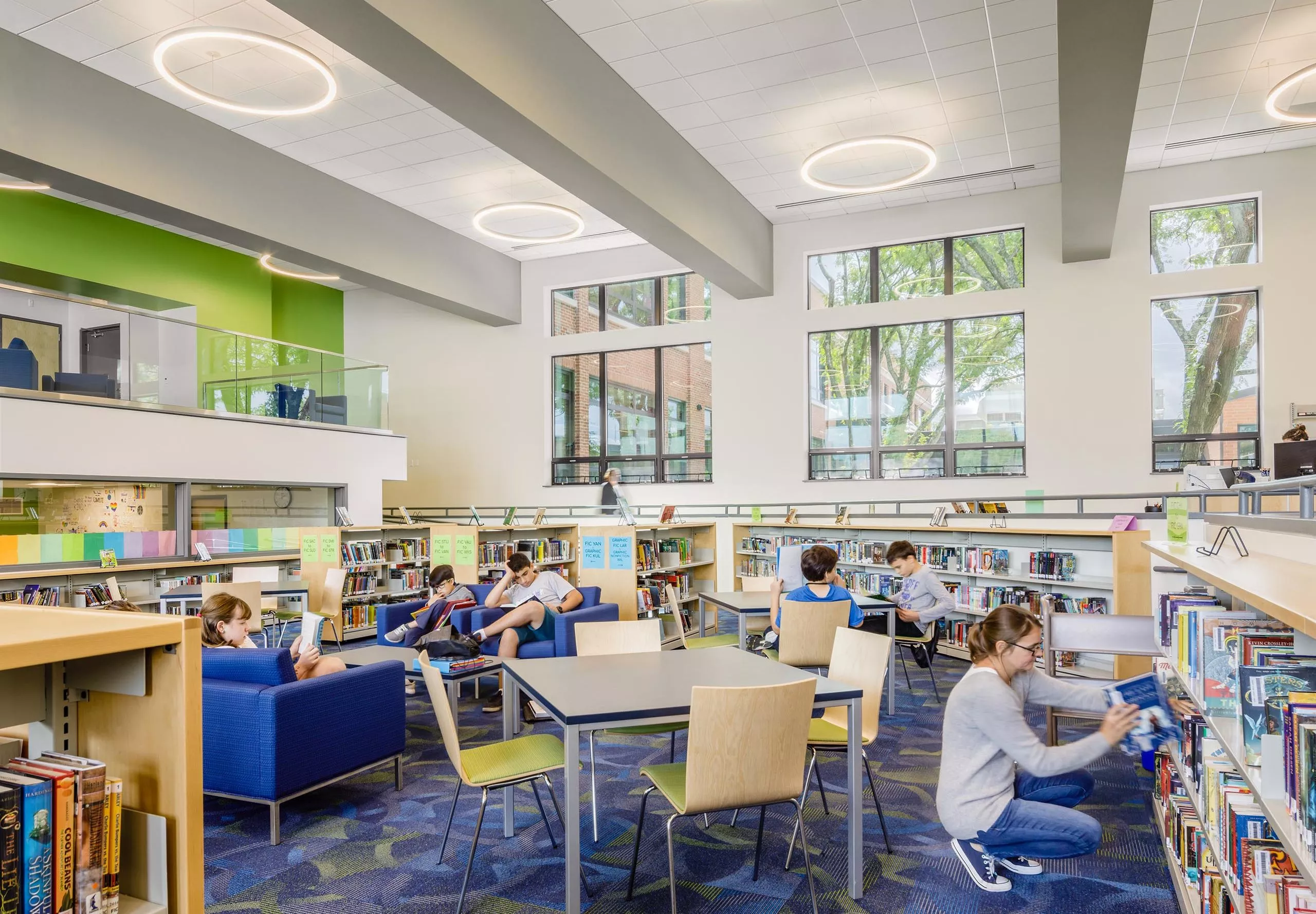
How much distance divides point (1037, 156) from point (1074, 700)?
7.52m

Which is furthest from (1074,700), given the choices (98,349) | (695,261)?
(98,349)

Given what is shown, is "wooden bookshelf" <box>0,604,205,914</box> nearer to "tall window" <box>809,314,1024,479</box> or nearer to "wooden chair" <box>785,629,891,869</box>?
"wooden chair" <box>785,629,891,869</box>

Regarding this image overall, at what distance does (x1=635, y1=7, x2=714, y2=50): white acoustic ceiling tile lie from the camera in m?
6.29

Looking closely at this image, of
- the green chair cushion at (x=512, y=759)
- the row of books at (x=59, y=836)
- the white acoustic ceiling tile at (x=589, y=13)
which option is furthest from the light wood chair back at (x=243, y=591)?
the row of books at (x=59, y=836)

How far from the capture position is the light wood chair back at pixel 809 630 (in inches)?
196

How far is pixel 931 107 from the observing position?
783 centimetres

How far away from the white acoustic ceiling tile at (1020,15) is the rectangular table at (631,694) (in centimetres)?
538

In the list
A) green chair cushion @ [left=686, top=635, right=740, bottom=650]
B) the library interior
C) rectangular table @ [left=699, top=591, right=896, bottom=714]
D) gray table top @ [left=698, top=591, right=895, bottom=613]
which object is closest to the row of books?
the library interior

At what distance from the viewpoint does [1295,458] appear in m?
6.68

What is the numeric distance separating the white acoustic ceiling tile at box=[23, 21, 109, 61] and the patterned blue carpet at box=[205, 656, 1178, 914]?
19.7ft

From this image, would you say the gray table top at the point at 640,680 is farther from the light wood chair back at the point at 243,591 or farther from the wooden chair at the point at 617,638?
the light wood chair back at the point at 243,591

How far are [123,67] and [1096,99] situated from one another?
7745 mm

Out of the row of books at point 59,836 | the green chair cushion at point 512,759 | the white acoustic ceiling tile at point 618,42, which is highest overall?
the white acoustic ceiling tile at point 618,42

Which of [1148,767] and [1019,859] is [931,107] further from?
[1019,859]
